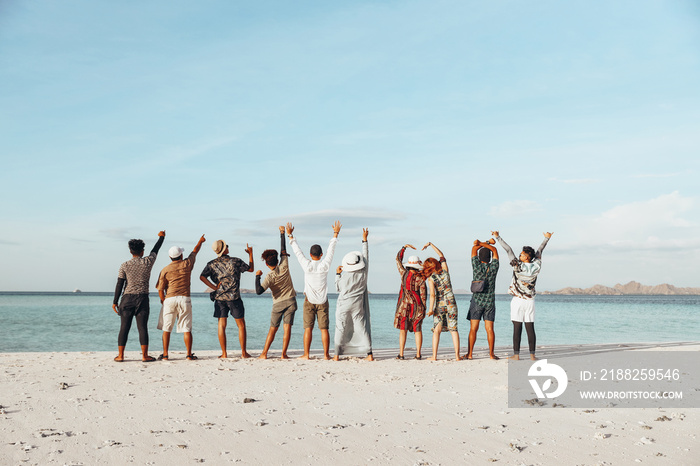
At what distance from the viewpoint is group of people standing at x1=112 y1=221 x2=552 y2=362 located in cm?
893

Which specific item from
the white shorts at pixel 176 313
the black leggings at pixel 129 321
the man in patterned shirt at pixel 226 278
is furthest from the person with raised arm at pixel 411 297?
the black leggings at pixel 129 321

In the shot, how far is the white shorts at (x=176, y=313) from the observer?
29.1 feet

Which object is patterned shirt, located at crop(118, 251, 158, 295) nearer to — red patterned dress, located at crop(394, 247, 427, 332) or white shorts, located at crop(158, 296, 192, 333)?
white shorts, located at crop(158, 296, 192, 333)

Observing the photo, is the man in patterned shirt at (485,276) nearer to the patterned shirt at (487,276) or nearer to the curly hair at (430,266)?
the patterned shirt at (487,276)

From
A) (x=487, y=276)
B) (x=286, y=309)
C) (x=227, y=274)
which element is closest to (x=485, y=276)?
(x=487, y=276)

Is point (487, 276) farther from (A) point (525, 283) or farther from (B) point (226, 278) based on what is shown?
(B) point (226, 278)

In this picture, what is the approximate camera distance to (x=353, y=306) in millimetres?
9188

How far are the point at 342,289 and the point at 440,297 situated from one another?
1.65 meters

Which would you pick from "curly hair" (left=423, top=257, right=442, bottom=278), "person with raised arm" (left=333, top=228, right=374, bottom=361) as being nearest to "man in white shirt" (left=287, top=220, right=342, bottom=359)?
"person with raised arm" (left=333, top=228, right=374, bottom=361)

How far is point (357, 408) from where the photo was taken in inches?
224

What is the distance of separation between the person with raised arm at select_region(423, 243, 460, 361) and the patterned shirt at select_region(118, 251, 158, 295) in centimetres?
453

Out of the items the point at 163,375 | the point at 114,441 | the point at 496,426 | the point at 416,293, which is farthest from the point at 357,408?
→ the point at 416,293

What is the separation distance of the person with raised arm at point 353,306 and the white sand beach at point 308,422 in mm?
1446

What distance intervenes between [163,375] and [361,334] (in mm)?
3280
